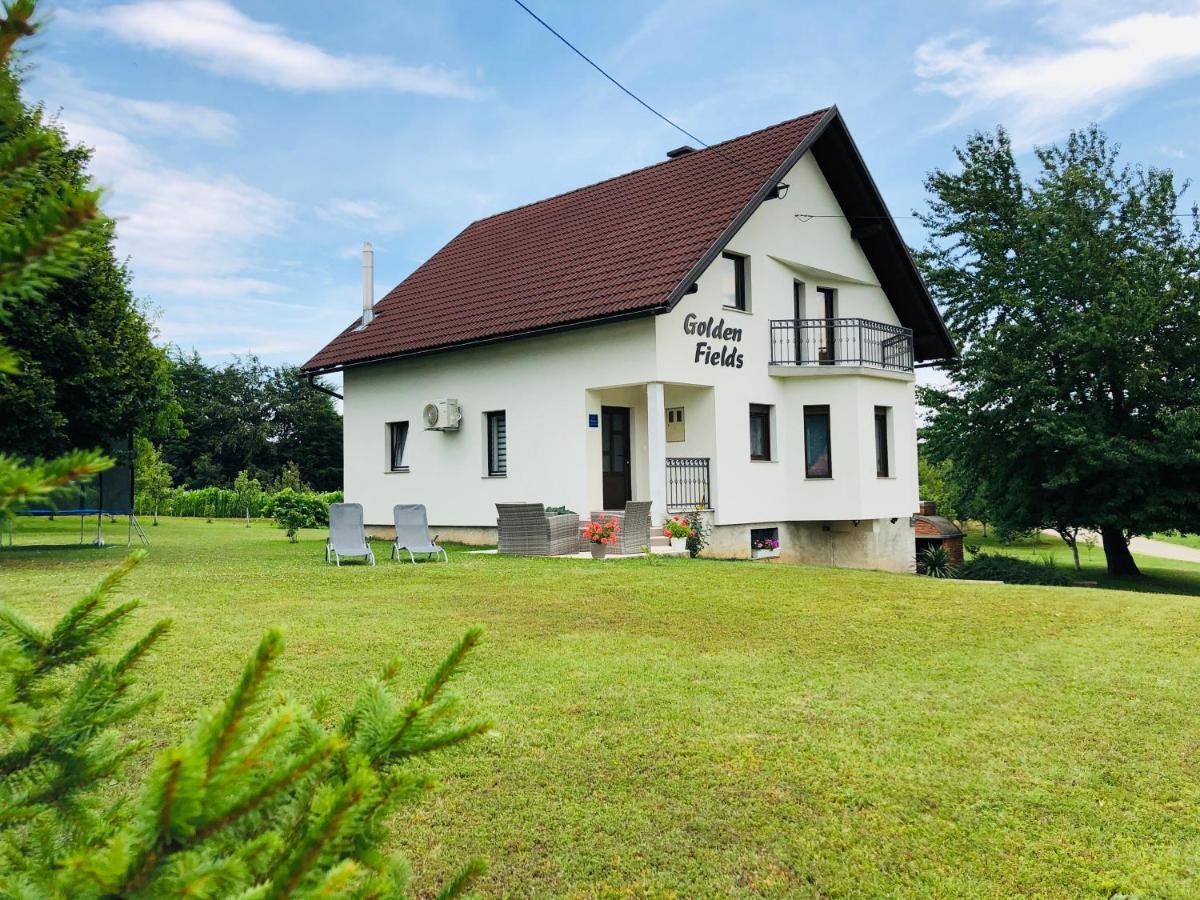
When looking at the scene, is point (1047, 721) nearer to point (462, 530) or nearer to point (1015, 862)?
point (1015, 862)

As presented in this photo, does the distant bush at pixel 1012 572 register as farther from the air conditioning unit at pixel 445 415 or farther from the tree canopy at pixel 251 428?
the tree canopy at pixel 251 428

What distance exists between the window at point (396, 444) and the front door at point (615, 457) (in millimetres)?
5614

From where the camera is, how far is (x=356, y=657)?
6.75 m

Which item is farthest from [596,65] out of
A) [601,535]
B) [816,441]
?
[816,441]

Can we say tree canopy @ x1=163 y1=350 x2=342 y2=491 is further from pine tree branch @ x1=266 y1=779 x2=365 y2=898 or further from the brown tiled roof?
pine tree branch @ x1=266 y1=779 x2=365 y2=898

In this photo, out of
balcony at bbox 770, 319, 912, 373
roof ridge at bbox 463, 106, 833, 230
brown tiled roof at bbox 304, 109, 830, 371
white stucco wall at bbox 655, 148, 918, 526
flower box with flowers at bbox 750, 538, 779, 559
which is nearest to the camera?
brown tiled roof at bbox 304, 109, 830, 371

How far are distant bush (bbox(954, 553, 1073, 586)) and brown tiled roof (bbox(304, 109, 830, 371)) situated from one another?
28.8ft

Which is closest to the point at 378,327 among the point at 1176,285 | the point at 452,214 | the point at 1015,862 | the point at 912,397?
the point at 452,214

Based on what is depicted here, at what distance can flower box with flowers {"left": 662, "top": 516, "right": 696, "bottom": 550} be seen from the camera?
16344 millimetres

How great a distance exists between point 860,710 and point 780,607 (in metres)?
4.06

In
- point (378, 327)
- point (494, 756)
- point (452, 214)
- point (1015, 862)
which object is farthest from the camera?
point (452, 214)

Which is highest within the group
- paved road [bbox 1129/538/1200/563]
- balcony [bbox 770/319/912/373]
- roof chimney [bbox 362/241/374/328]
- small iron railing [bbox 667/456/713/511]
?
roof chimney [bbox 362/241/374/328]

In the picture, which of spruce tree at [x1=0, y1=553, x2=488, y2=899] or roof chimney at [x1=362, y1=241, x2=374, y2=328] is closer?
spruce tree at [x1=0, y1=553, x2=488, y2=899]

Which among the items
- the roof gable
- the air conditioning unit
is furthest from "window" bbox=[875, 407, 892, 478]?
the air conditioning unit
